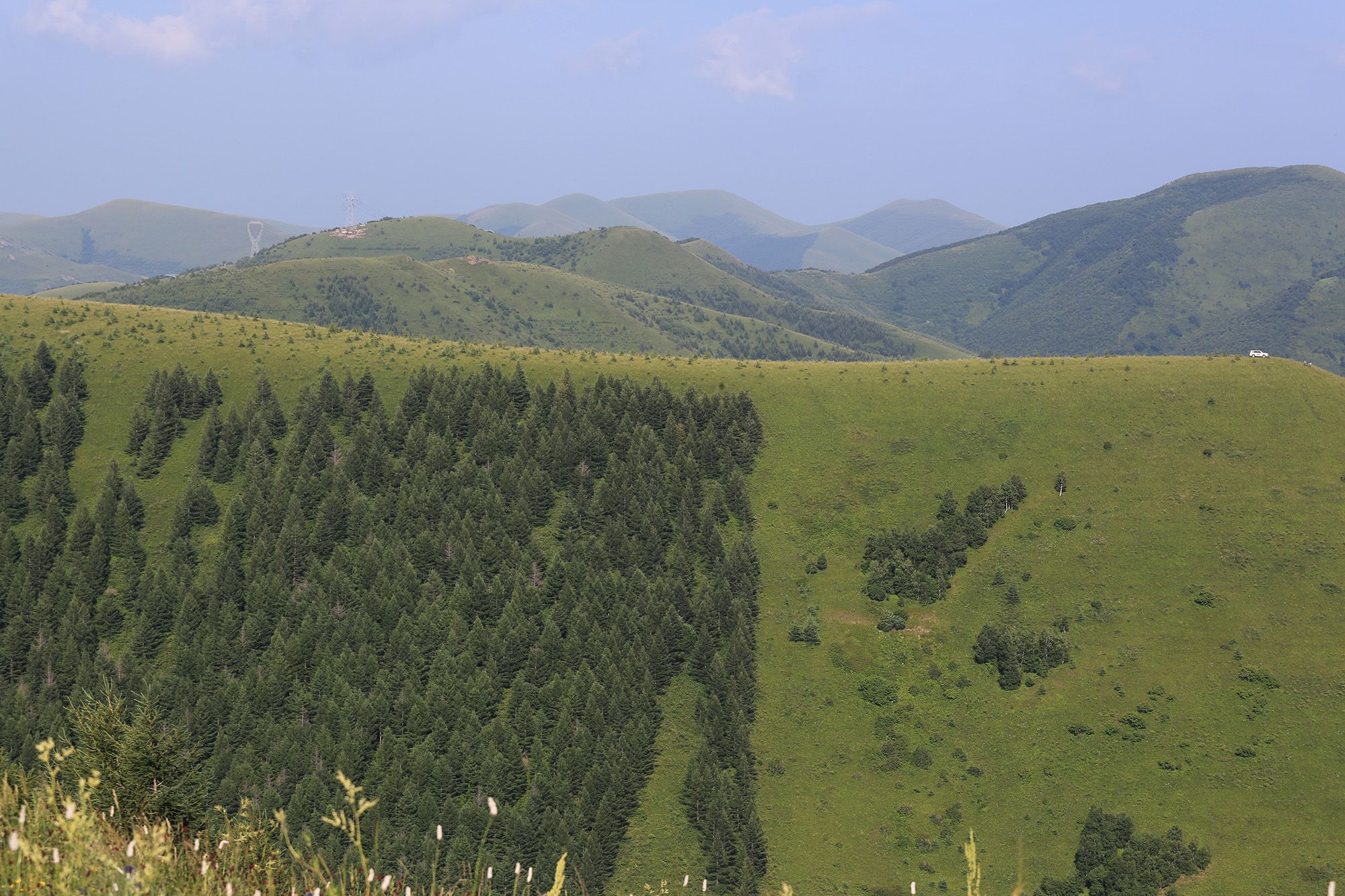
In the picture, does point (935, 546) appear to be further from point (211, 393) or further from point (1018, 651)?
point (211, 393)

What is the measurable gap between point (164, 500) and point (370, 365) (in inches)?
1319

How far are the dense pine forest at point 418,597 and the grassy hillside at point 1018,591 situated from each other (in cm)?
436

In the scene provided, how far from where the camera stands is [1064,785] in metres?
85.3

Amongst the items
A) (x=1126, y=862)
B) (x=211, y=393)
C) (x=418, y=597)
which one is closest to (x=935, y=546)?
(x=1126, y=862)

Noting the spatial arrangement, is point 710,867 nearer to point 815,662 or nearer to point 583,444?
point 815,662

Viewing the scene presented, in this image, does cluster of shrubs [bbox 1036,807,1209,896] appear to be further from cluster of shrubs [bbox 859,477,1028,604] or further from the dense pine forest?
cluster of shrubs [bbox 859,477,1028,604]

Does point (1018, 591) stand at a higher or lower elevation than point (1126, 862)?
higher

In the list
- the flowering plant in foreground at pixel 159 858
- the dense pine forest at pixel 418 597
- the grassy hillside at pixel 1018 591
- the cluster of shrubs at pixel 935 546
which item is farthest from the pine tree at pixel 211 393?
the flowering plant in foreground at pixel 159 858

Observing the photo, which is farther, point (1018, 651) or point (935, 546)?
point (935, 546)

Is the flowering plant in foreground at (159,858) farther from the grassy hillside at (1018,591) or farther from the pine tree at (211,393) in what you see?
the pine tree at (211,393)

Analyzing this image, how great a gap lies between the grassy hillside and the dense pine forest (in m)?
4.36

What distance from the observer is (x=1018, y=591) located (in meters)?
104

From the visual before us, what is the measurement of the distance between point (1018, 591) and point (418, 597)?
6837 cm

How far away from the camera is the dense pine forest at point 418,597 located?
82.8m
